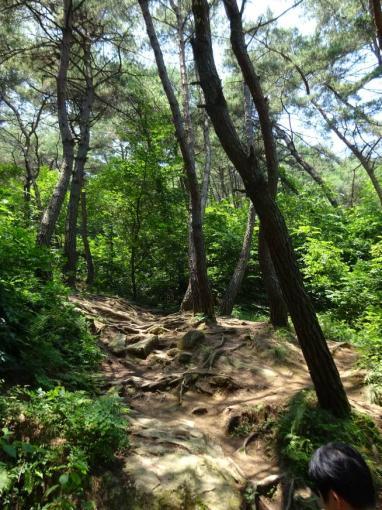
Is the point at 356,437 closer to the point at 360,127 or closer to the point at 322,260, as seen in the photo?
the point at 322,260

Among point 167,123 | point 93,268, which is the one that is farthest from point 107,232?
point 167,123

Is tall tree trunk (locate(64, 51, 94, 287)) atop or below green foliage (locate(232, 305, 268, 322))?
atop

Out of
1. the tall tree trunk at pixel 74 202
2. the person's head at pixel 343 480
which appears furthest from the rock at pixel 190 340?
the person's head at pixel 343 480

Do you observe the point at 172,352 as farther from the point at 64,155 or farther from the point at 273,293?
the point at 64,155

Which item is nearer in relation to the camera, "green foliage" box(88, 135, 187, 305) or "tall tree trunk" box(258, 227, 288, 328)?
"tall tree trunk" box(258, 227, 288, 328)


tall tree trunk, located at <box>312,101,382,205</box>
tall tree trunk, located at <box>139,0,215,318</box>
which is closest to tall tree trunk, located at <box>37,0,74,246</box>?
tall tree trunk, located at <box>139,0,215,318</box>

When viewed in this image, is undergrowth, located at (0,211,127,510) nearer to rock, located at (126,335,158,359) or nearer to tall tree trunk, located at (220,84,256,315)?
rock, located at (126,335,158,359)

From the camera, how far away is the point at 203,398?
219 inches

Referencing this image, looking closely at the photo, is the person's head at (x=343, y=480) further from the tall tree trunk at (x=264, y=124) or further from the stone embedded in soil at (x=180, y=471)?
the tall tree trunk at (x=264, y=124)

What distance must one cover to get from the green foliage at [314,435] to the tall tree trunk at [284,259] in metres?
0.19

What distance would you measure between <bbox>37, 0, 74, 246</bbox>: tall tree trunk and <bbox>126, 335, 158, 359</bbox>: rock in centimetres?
269

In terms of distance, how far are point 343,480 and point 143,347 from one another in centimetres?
575

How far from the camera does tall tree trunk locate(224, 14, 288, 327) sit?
611 centimetres

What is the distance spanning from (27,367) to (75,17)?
32.6 ft
